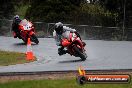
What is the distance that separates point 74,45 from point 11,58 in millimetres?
2986

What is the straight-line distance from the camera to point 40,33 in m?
40.5

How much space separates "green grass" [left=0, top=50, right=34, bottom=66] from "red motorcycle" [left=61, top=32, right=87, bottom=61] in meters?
1.96

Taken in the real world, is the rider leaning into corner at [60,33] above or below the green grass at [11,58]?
above

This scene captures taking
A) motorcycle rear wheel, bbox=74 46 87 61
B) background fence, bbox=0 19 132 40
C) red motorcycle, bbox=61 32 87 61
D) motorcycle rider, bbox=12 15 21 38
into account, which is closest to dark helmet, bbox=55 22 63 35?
red motorcycle, bbox=61 32 87 61

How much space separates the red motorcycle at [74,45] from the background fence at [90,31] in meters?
16.1

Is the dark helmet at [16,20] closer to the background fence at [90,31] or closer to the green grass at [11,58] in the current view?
the green grass at [11,58]

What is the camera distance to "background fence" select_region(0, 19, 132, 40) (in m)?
39.5

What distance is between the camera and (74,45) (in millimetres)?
22891

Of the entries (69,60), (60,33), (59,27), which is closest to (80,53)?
(69,60)

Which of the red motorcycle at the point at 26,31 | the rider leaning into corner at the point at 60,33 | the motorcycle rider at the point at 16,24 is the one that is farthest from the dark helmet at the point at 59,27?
the motorcycle rider at the point at 16,24

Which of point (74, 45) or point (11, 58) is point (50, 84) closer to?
Answer: point (74, 45)

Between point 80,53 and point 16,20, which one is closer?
point 80,53

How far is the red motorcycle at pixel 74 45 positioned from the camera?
74.6 feet

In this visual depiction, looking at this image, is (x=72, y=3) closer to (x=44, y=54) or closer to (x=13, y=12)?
(x=13, y=12)
